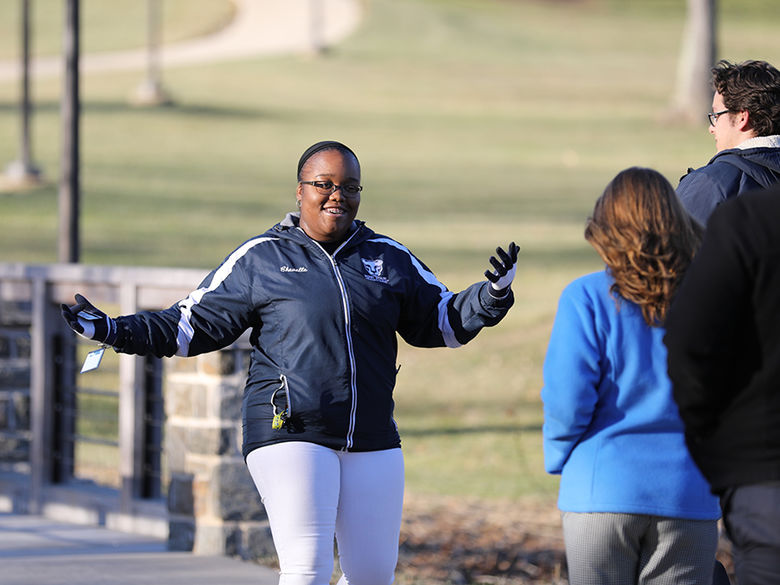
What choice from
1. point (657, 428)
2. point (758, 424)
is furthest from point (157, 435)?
point (758, 424)

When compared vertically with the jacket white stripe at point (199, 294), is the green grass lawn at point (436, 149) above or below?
above

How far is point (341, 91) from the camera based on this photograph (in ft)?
135

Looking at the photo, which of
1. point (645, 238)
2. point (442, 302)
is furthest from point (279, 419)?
point (645, 238)

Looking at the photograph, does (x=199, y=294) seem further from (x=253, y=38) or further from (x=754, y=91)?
(x=253, y=38)

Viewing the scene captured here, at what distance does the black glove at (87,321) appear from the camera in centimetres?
454

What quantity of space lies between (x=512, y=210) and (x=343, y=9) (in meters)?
35.0

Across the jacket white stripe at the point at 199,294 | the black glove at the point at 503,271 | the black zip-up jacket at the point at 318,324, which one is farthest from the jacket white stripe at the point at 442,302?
the jacket white stripe at the point at 199,294

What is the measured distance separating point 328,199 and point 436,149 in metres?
29.0

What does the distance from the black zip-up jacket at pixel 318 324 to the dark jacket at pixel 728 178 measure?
2.63 ft

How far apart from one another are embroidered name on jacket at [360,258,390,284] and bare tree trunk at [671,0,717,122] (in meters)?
27.1

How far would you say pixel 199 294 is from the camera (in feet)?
15.5

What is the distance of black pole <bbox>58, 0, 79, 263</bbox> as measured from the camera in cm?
1145

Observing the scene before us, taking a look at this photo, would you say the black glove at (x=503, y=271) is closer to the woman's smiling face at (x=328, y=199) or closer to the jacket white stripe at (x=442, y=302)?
the jacket white stripe at (x=442, y=302)

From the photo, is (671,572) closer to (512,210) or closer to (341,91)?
(512,210)
